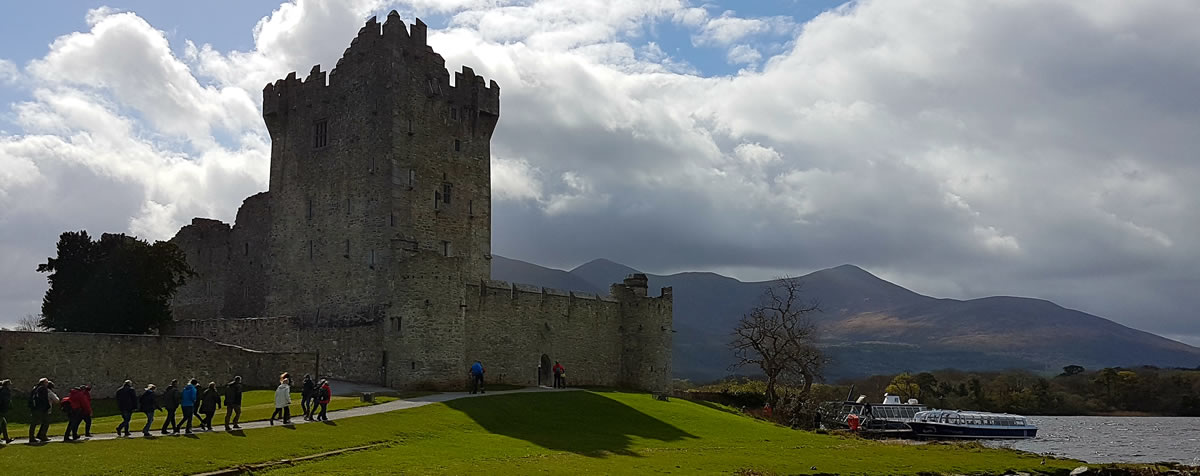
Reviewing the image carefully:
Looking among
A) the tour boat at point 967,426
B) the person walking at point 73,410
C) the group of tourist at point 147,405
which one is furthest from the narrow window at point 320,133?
the tour boat at point 967,426

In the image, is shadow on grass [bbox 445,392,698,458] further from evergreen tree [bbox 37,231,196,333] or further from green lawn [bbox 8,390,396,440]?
evergreen tree [bbox 37,231,196,333]

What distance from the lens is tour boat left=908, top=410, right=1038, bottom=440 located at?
64.2 metres

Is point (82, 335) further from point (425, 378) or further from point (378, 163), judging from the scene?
point (378, 163)

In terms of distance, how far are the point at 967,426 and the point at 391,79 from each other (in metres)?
41.5

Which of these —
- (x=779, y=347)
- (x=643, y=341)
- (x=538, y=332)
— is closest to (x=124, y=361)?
(x=538, y=332)

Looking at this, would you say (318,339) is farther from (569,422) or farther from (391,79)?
(569,422)

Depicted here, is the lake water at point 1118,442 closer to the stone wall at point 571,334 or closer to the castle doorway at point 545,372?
the stone wall at point 571,334

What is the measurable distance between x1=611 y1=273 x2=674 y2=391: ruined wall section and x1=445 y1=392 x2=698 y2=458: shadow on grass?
15.4m

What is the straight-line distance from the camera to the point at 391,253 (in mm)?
49281

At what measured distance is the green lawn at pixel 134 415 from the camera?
31359 mm

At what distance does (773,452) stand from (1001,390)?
91645mm

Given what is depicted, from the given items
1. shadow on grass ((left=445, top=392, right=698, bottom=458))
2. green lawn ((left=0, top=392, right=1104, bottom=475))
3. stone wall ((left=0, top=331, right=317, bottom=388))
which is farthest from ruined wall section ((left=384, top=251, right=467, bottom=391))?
stone wall ((left=0, top=331, right=317, bottom=388))

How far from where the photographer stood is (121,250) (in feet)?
173

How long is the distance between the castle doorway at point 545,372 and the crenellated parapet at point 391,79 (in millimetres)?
13744
